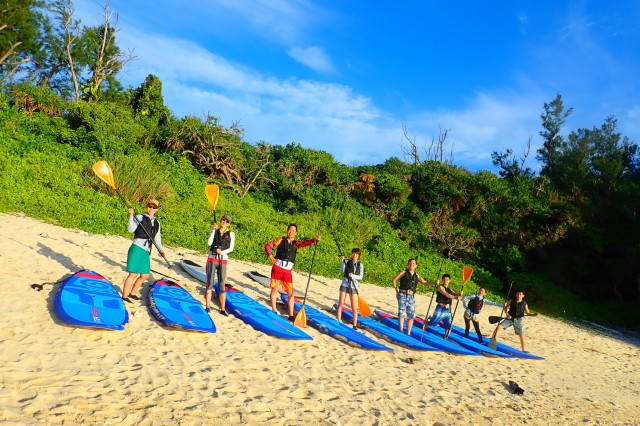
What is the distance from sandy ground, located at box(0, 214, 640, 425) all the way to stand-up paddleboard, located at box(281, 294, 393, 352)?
5.9 inches

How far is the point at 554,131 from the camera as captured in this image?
122 ft

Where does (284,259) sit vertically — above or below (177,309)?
above

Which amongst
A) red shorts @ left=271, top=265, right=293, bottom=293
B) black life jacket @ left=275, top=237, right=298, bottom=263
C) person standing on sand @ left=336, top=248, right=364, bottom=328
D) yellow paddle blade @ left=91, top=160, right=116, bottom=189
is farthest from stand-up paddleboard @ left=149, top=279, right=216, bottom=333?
person standing on sand @ left=336, top=248, right=364, bottom=328

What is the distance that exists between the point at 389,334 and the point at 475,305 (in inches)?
97.0

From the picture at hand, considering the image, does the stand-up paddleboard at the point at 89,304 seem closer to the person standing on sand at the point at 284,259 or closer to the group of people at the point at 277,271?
the group of people at the point at 277,271

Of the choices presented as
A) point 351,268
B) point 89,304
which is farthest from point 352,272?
point 89,304

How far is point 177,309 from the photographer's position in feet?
20.2

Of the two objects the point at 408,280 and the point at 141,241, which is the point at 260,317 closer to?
the point at 141,241

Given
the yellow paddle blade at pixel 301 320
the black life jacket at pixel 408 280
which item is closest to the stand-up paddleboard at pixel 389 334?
the black life jacket at pixel 408 280

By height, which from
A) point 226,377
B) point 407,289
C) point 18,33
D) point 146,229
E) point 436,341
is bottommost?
point 226,377

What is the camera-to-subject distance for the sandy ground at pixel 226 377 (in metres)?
3.78

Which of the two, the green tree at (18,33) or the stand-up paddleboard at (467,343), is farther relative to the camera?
the green tree at (18,33)

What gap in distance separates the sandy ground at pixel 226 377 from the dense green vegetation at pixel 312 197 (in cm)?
455

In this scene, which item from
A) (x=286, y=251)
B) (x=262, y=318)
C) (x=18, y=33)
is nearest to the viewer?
(x=262, y=318)
